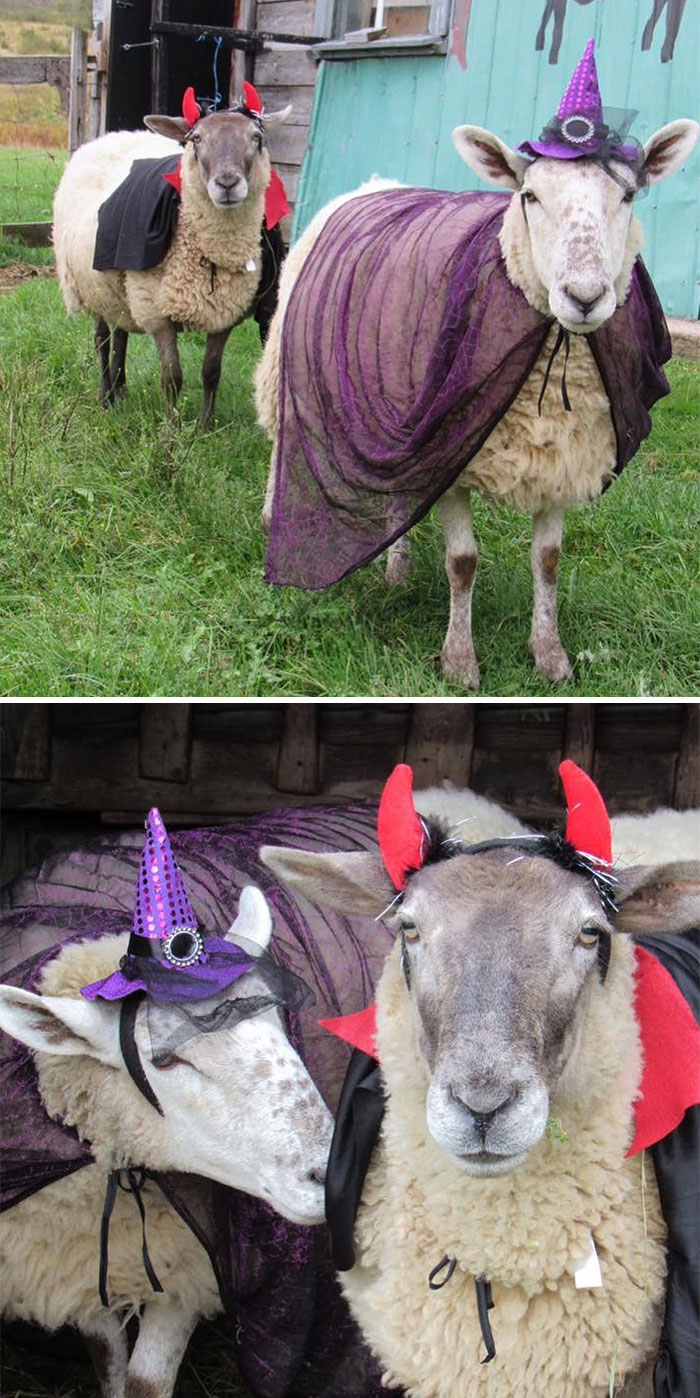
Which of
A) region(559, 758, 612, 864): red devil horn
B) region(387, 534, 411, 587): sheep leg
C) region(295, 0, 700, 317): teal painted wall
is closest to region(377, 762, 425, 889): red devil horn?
region(559, 758, 612, 864): red devil horn

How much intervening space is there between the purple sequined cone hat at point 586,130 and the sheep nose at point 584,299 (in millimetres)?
443

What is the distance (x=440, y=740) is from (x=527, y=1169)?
184 centimetres

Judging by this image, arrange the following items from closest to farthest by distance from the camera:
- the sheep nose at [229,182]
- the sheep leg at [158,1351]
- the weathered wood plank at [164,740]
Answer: the sheep leg at [158,1351]
the weathered wood plank at [164,740]
the sheep nose at [229,182]

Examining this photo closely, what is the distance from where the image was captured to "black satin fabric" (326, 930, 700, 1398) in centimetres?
243

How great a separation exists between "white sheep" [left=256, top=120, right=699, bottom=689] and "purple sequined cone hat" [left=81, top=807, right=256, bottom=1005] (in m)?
1.81

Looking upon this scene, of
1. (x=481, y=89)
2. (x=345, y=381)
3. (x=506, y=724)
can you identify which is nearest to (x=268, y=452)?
(x=345, y=381)

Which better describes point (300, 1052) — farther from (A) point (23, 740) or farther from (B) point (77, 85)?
(B) point (77, 85)

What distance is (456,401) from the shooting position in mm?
4000

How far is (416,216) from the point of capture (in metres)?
4.42

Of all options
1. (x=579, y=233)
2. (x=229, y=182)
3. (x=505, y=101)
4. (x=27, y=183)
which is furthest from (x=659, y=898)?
(x=27, y=183)

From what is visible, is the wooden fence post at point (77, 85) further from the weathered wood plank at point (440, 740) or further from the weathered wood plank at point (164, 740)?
the weathered wood plank at point (440, 740)

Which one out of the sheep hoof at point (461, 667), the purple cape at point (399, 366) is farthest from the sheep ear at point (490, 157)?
the sheep hoof at point (461, 667)

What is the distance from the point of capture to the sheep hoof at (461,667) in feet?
14.8

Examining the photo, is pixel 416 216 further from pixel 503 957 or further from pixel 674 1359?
pixel 674 1359
